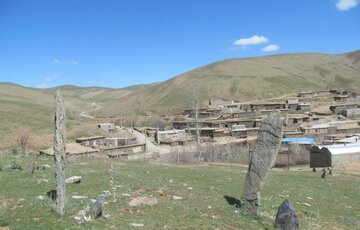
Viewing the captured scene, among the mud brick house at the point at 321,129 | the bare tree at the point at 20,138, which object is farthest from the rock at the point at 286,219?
the mud brick house at the point at 321,129

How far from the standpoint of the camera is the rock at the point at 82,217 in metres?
13.3

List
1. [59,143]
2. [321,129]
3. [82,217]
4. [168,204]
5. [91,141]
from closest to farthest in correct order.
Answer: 1. [82,217]
2. [59,143]
3. [168,204]
4. [91,141]
5. [321,129]

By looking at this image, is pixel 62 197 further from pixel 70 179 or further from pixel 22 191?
pixel 70 179

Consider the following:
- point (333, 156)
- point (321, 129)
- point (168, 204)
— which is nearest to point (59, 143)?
point (168, 204)

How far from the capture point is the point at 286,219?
48.3 feet

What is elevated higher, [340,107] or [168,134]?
[340,107]

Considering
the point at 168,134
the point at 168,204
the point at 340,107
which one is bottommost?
the point at 168,134

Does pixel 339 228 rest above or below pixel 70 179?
below

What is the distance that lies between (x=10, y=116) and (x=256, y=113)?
8381 centimetres

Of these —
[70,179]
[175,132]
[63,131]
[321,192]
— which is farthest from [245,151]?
[63,131]

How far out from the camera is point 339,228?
17188 mm

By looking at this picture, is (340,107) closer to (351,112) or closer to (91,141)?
(351,112)

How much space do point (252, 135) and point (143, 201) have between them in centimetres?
9992

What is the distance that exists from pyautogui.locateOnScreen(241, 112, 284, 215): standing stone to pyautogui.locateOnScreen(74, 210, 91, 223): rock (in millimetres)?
6681
